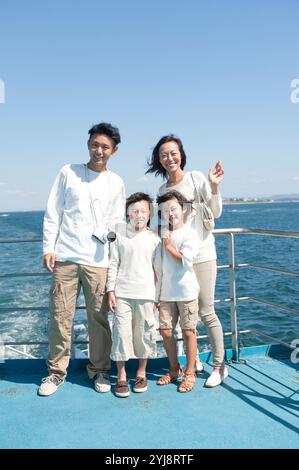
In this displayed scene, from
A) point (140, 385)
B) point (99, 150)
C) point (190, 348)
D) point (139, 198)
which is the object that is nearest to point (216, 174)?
point (139, 198)

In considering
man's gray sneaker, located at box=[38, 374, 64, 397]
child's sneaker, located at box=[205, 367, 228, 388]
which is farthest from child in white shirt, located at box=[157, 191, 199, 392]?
man's gray sneaker, located at box=[38, 374, 64, 397]

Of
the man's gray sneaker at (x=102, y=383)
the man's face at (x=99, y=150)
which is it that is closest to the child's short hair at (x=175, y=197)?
the man's face at (x=99, y=150)

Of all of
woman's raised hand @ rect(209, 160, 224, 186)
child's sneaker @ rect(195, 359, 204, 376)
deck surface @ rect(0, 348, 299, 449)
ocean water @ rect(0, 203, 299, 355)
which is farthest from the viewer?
ocean water @ rect(0, 203, 299, 355)

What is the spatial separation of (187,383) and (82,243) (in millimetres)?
1088

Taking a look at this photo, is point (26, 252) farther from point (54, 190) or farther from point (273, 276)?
point (54, 190)

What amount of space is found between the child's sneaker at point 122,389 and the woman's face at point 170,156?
135 cm

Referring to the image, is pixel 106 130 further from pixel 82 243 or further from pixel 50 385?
pixel 50 385

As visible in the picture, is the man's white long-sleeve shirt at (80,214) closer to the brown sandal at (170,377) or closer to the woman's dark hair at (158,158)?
the woman's dark hair at (158,158)

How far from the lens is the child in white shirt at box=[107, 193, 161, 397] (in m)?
2.44

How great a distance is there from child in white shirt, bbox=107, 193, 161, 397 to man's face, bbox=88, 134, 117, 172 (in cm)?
33

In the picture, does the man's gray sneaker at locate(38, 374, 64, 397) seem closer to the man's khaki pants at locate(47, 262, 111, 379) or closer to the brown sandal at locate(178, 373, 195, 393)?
the man's khaki pants at locate(47, 262, 111, 379)

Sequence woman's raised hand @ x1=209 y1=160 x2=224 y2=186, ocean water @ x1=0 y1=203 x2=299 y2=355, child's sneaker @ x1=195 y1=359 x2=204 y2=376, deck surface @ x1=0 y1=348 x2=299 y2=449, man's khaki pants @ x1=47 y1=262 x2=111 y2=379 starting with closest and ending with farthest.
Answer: deck surface @ x1=0 y1=348 x2=299 y2=449, woman's raised hand @ x1=209 y1=160 x2=224 y2=186, man's khaki pants @ x1=47 y1=262 x2=111 y2=379, child's sneaker @ x1=195 y1=359 x2=204 y2=376, ocean water @ x1=0 y1=203 x2=299 y2=355
